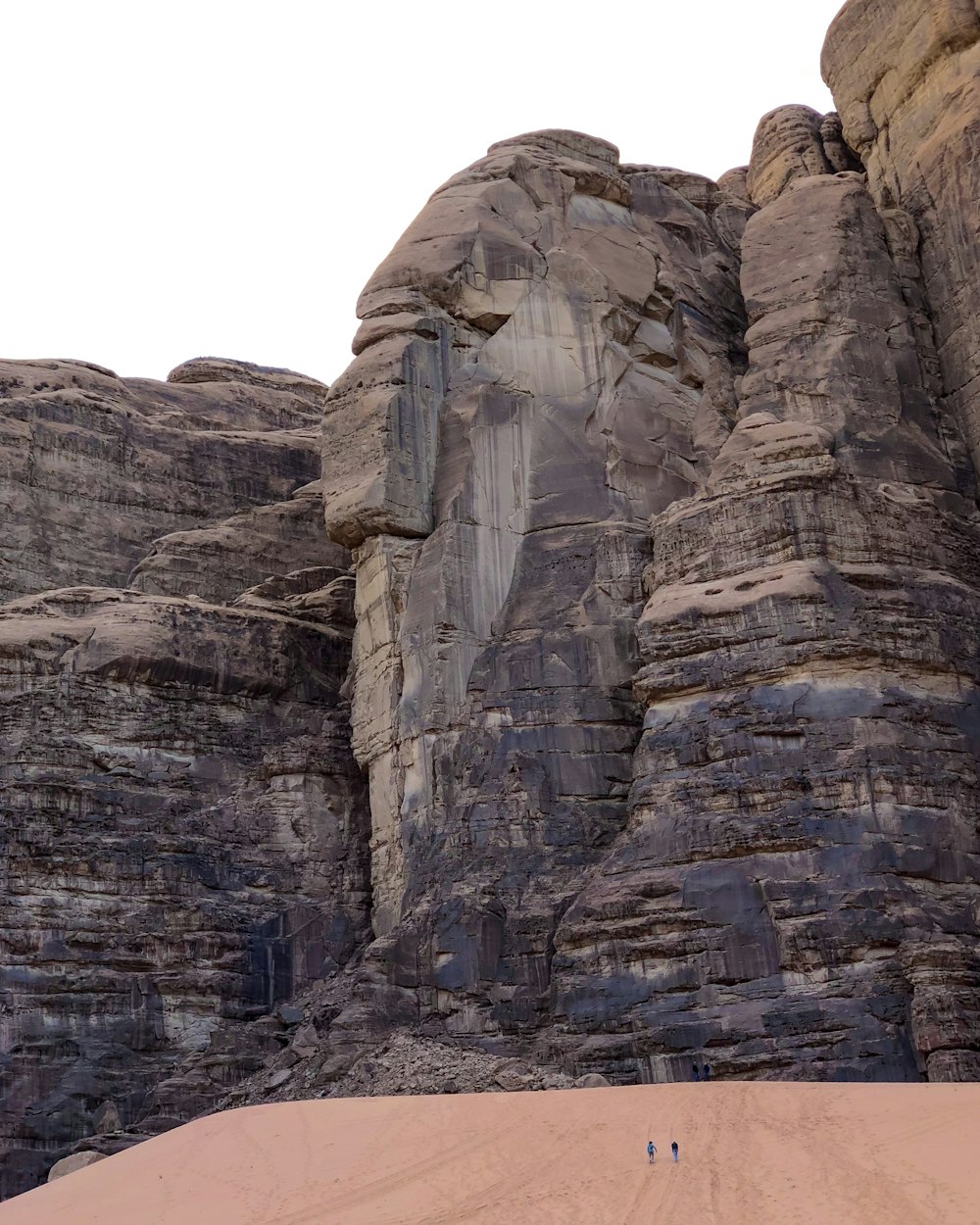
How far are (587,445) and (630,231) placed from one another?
24.5ft

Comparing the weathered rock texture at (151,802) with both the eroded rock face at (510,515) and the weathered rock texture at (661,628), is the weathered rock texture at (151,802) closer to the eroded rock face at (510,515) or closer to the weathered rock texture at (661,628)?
the eroded rock face at (510,515)

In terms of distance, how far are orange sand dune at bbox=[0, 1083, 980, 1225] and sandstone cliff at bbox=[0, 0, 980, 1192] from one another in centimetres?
316

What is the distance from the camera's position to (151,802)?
4431 centimetres

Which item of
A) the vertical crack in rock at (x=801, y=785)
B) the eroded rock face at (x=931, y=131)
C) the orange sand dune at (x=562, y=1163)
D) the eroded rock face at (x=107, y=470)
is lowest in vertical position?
the orange sand dune at (x=562, y=1163)

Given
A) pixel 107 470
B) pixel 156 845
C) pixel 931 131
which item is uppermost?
pixel 931 131

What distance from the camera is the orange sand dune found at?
26.2m

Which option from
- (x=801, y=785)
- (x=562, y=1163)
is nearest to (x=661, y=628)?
(x=801, y=785)

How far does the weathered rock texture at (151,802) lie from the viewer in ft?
134

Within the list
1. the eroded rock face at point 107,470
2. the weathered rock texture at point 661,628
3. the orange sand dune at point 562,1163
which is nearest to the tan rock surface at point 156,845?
the weathered rock texture at point 661,628

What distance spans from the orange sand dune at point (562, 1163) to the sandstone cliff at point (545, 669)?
10.4ft

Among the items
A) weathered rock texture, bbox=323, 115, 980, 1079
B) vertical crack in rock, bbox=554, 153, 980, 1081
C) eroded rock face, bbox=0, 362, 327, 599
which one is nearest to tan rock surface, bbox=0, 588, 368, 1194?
weathered rock texture, bbox=323, 115, 980, 1079

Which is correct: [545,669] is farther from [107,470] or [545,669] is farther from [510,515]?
[107,470]

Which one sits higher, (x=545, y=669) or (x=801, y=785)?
(x=545, y=669)

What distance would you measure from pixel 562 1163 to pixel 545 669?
50.9 feet
